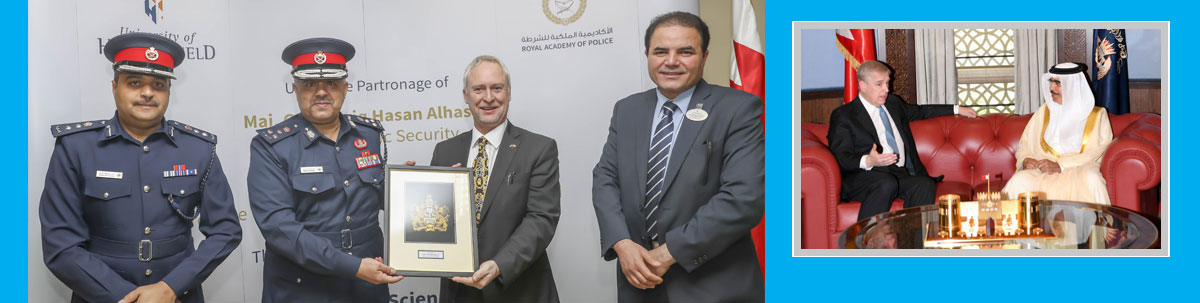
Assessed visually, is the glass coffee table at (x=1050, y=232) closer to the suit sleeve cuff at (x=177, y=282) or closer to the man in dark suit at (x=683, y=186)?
the man in dark suit at (x=683, y=186)

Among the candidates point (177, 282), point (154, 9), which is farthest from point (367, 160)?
point (154, 9)

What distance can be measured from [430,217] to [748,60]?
131 cm

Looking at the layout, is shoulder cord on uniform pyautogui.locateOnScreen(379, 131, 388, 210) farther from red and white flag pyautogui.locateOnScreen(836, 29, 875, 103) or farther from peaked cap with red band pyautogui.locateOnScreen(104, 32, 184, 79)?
red and white flag pyautogui.locateOnScreen(836, 29, 875, 103)

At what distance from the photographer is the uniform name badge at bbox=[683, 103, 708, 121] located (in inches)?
137

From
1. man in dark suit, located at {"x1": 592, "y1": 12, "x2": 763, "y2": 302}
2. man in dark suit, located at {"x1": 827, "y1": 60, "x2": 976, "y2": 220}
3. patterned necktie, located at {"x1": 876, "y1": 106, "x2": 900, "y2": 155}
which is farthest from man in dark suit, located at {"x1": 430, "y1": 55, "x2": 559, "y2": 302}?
patterned necktie, located at {"x1": 876, "y1": 106, "x2": 900, "y2": 155}

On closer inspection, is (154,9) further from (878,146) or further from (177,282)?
(878,146)

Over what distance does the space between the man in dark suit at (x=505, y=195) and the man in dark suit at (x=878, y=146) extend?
1.08m

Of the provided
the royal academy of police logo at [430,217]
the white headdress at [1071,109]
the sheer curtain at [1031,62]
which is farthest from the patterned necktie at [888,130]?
the royal academy of police logo at [430,217]

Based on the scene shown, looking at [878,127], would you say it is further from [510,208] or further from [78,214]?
[78,214]

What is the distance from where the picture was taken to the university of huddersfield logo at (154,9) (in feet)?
13.0

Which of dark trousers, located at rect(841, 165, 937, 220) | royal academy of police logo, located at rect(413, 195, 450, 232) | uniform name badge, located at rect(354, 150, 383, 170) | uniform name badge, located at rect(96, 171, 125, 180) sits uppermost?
uniform name badge, located at rect(354, 150, 383, 170)

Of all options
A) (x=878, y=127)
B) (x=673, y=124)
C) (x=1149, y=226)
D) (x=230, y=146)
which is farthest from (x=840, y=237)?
(x=230, y=146)

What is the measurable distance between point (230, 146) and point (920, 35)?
269cm

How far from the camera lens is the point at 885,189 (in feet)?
11.8
